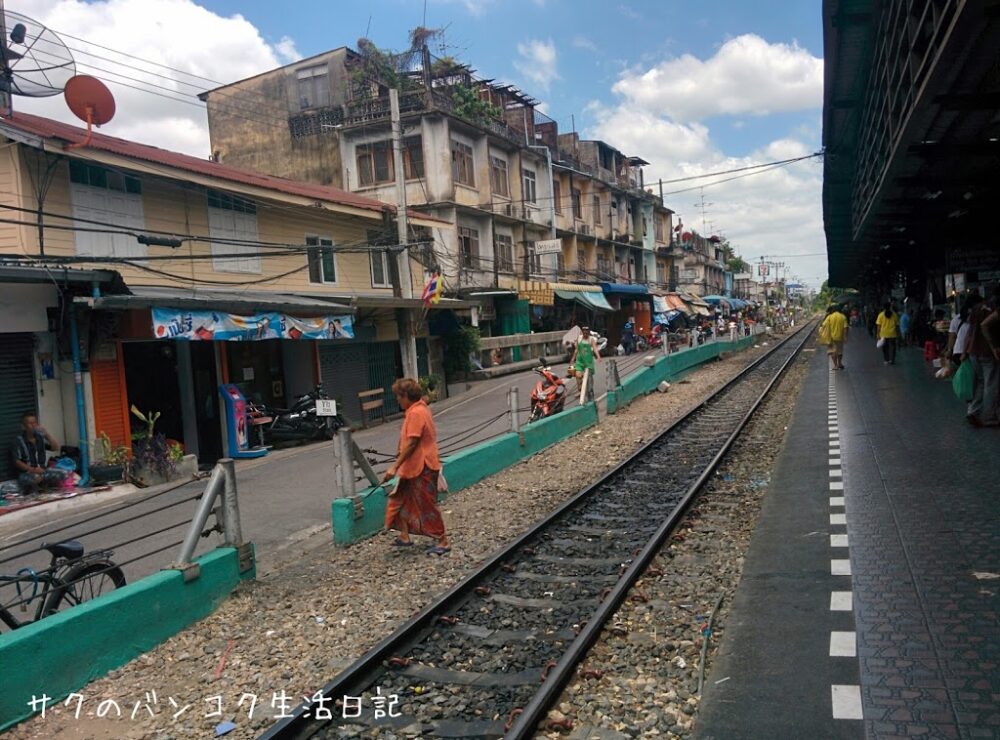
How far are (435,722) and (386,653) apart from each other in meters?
0.87

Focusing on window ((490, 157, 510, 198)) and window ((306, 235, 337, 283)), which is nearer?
window ((306, 235, 337, 283))

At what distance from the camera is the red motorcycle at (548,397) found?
50.9ft

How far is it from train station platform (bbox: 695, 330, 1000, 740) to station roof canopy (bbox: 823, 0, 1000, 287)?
12.4 feet

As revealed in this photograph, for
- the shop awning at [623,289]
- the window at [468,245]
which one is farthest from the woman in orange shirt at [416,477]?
the shop awning at [623,289]

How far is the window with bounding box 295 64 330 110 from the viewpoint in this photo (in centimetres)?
2991

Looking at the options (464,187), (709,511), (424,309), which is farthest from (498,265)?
(709,511)

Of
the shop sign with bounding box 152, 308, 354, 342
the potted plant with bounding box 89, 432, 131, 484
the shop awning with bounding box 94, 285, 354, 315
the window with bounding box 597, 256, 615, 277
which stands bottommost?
the potted plant with bounding box 89, 432, 131, 484

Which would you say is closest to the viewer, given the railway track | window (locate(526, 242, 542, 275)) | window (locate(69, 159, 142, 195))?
the railway track

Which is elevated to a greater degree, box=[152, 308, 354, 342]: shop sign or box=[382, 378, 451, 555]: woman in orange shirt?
box=[152, 308, 354, 342]: shop sign

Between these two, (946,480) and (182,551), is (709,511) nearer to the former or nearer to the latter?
(946,480)

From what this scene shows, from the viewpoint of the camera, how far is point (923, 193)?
13539 mm

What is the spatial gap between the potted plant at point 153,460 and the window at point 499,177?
825 inches

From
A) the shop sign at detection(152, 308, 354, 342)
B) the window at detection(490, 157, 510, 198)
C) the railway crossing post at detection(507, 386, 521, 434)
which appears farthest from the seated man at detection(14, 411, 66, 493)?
the window at detection(490, 157, 510, 198)

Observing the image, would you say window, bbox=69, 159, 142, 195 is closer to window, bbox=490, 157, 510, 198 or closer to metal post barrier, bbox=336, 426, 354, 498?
metal post barrier, bbox=336, 426, 354, 498
